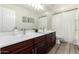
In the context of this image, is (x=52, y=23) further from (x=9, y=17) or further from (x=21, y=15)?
(x=9, y=17)

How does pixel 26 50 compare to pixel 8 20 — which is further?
pixel 8 20

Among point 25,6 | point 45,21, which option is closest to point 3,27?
point 25,6

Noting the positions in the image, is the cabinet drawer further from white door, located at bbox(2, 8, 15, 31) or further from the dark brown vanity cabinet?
white door, located at bbox(2, 8, 15, 31)

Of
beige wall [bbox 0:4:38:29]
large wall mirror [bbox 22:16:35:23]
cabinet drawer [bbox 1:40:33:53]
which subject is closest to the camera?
cabinet drawer [bbox 1:40:33:53]

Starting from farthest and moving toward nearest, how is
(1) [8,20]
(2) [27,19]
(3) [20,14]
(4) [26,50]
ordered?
(2) [27,19]
(3) [20,14]
(1) [8,20]
(4) [26,50]

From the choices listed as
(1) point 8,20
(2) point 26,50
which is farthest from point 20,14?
(2) point 26,50

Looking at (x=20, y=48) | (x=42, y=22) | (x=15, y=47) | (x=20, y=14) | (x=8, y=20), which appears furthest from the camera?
(x=42, y=22)

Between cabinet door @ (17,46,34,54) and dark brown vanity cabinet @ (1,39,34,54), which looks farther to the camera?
cabinet door @ (17,46,34,54)

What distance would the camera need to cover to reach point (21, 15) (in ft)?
6.86

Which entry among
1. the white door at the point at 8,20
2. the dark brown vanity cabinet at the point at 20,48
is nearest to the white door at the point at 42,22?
the white door at the point at 8,20

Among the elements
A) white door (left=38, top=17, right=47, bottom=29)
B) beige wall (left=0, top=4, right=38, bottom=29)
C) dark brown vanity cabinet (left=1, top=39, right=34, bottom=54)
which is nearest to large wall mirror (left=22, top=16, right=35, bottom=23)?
beige wall (left=0, top=4, right=38, bottom=29)

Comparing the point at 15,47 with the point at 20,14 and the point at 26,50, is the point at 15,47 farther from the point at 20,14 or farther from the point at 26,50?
the point at 20,14
